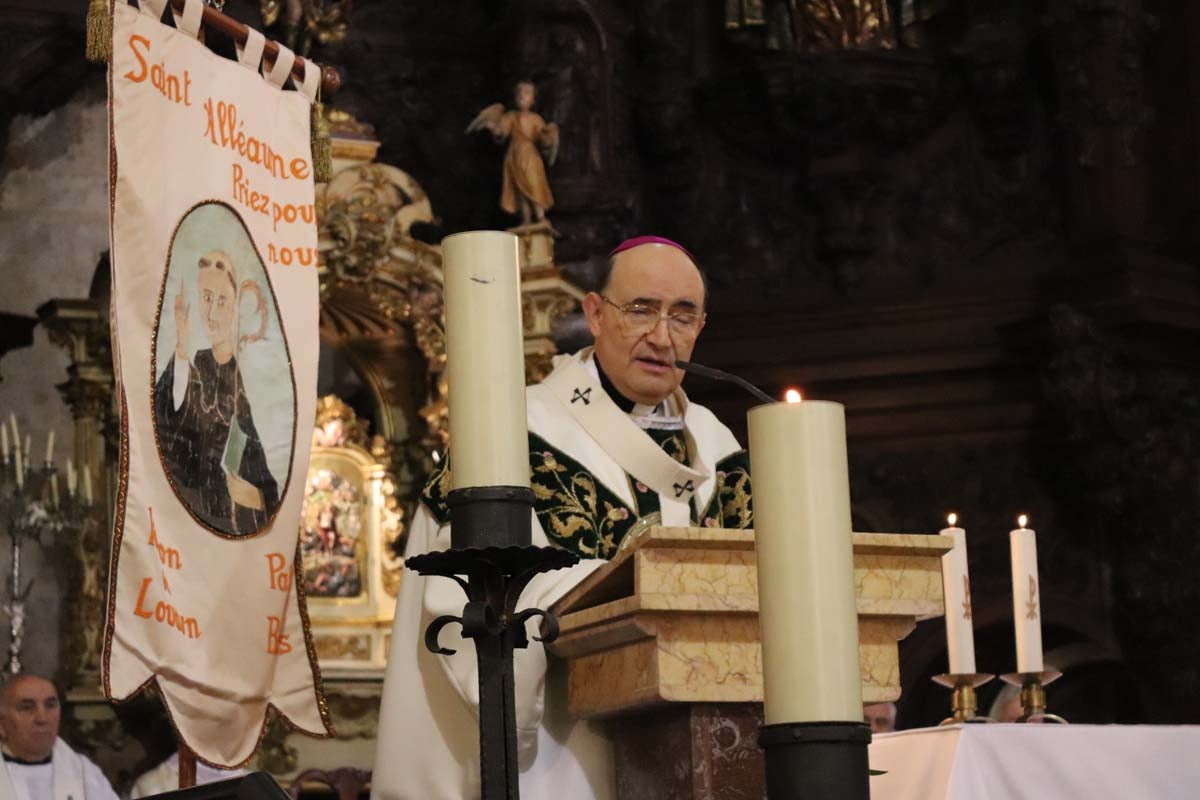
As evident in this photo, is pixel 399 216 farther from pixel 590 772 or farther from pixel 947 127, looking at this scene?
pixel 590 772

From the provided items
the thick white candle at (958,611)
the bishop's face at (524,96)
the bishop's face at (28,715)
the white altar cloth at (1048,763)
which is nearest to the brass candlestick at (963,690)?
the thick white candle at (958,611)

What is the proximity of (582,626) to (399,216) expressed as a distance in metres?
5.93

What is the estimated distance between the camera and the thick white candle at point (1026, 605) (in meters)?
3.91

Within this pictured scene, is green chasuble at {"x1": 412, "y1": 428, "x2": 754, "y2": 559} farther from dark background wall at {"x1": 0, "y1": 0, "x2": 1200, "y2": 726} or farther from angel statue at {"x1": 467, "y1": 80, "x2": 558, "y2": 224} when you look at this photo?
dark background wall at {"x1": 0, "y1": 0, "x2": 1200, "y2": 726}

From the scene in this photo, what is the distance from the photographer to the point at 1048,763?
334 centimetres

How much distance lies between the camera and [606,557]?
3885mm

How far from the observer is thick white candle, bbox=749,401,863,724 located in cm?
215

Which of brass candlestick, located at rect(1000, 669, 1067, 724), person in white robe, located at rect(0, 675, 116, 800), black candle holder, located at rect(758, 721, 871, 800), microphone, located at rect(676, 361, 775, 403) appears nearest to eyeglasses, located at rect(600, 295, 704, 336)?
brass candlestick, located at rect(1000, 669, 1067, 724)

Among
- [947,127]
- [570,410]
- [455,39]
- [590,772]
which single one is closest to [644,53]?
[455,39]

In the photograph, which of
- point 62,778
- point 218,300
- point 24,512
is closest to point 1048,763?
point 218,300

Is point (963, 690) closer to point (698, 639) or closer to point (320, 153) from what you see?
point (698, 639)

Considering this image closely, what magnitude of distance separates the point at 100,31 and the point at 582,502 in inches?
63.4

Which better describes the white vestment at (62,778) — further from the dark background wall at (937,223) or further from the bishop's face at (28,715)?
the dark background wall at (937,223)

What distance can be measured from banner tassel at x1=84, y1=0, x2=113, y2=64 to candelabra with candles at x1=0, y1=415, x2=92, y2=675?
400 centimetres
